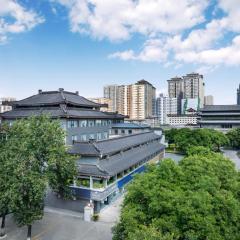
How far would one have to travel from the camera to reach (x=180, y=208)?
12.9 metres

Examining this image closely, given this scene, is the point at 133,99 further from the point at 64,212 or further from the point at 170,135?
the point at 64,212

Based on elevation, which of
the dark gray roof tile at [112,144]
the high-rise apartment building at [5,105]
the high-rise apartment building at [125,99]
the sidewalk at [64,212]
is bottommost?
the sidewalk at [64,212]

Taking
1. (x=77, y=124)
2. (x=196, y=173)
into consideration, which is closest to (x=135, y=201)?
(x=196, y=173)

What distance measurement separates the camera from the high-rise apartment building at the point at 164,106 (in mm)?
141750

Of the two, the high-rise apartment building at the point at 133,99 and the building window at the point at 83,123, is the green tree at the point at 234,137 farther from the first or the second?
the high-rise apartment building at the point at 133,99

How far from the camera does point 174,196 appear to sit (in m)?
13.6

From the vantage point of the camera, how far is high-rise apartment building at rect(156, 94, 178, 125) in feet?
465

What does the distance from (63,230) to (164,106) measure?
Answer: 12611cm

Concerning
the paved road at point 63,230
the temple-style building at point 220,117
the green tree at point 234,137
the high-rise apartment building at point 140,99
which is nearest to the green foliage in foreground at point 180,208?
the paved road at point 63,230

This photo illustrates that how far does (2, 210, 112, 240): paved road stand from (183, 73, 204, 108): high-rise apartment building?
12229cm

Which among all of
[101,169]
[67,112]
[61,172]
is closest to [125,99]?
[67,112]

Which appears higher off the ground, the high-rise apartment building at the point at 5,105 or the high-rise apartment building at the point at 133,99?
the high-rise apartment building at the point at 133,99

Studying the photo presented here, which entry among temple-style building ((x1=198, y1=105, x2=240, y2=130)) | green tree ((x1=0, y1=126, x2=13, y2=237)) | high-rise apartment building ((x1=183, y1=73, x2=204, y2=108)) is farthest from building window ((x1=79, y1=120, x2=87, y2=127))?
high-rise apartment building ((x1=183, y1=73, x2=204, y2=108))

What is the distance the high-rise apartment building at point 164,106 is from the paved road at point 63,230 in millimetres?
122425
